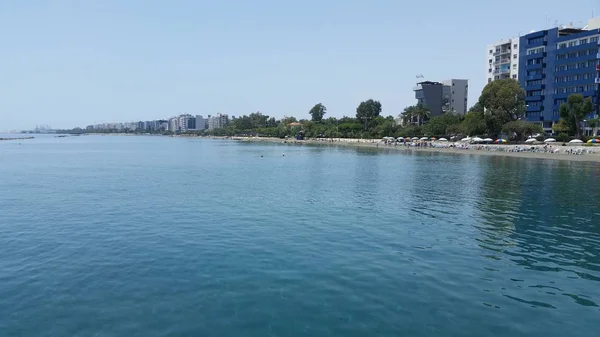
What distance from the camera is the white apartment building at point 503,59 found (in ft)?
409

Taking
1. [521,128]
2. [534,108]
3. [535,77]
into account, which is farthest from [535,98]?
[521,128]

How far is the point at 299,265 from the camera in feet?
58.0

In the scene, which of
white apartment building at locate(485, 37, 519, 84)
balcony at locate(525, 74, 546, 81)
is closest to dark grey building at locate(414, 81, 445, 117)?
white apartment building at locate(485, 37, 519, 84)

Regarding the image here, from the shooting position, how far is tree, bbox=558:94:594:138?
282ft

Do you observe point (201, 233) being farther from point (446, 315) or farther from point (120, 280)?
point (446, 315)

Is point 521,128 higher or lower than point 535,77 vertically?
lower

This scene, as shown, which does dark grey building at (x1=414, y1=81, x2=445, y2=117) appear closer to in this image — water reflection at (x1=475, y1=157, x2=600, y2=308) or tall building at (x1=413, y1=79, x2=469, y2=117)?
tall building at (x1=413, y1=79, x2=469, y2=117)

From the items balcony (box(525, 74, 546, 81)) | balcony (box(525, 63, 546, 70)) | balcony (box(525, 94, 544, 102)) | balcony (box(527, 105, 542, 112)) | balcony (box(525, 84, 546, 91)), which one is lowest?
balcony (box(527, 105, 542, 112))

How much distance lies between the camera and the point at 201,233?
901 inches

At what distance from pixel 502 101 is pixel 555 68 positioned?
25230 millimetres

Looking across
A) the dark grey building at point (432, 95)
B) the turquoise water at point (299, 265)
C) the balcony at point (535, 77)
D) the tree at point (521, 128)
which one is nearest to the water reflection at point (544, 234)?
the turquoise water at point (299, 265)

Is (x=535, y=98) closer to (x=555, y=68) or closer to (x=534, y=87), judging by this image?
(x=534, y=87)

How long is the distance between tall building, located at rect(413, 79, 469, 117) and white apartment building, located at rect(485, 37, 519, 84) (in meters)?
36.4

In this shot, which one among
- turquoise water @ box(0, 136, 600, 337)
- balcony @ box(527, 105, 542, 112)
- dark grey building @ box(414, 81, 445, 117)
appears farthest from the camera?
dark grey building @ box(414, 81, 445, 117)
